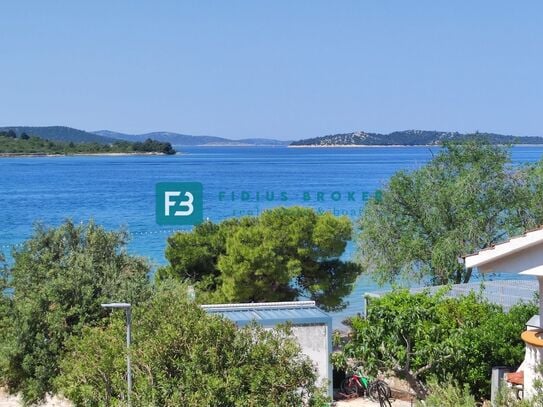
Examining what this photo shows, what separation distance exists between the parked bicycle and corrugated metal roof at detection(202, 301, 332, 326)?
1486 mm

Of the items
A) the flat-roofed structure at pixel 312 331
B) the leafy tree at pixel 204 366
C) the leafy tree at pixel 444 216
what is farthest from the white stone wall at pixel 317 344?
the leafy tree at pixel 444 216

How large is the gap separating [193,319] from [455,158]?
69.7 feet

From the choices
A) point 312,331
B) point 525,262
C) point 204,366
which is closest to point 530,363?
point 525,262

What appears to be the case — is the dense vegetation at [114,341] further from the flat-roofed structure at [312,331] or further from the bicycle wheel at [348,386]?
the bicycle wheel at [348,386]

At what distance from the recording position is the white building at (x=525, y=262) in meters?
10.0

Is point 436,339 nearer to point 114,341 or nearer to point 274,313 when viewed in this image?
point 274,313

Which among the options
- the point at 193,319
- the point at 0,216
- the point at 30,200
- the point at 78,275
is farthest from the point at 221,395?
the point at 30,200

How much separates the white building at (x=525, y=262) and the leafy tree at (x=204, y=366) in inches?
102

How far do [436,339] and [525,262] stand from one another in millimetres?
4953

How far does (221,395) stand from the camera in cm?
1007

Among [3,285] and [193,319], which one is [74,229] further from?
[193,319]

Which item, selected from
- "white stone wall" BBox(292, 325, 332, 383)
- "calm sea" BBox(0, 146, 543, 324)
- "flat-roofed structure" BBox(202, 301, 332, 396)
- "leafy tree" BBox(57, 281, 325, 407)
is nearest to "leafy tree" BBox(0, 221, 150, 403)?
"flat-roofed structure" BBox(202, 301, 332, 396)

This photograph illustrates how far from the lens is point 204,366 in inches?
404

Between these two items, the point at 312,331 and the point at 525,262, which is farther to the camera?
the point at 312,331
